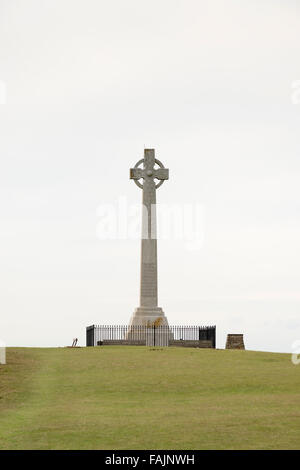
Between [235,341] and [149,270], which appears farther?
[149,270]

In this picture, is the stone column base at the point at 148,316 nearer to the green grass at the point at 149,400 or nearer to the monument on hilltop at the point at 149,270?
the monument on hilltop at the point at 149,270

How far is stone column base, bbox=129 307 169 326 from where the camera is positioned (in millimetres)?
47281

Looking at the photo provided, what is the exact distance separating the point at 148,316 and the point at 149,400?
949 inches

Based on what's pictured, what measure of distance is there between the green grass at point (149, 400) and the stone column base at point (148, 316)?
9.93m

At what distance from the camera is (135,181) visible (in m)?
49.3

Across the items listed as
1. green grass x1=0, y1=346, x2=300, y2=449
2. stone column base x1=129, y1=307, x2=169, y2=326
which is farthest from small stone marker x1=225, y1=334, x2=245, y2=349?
green grass x1=0, y1=346, x2=300, y2=449

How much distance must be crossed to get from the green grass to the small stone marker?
8817mm

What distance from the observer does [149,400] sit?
76.4 ft

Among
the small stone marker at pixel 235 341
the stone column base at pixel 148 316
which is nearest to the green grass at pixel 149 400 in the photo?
the small stone marker at pixel 235 341

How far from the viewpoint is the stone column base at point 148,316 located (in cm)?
4728

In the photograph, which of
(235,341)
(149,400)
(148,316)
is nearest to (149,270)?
(148,316)

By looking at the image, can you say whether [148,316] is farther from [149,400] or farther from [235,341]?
[149,400]

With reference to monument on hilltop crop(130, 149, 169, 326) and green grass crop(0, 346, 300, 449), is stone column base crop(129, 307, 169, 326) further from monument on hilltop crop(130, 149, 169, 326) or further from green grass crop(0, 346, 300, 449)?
green grass crop(0, 346, 300, 449)
